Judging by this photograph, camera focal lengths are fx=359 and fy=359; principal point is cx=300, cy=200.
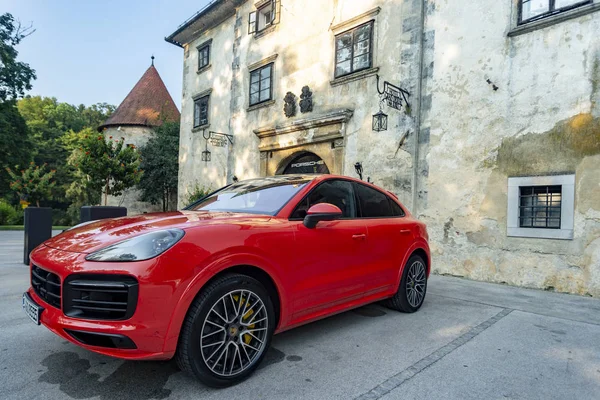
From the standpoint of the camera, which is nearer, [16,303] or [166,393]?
[166,393]

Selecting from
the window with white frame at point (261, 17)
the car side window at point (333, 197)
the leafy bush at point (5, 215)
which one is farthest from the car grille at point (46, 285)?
the leafy bush at point (5, 215)

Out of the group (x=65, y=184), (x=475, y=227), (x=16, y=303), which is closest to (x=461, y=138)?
(x=475, y=227)

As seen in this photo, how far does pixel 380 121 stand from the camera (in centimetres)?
841

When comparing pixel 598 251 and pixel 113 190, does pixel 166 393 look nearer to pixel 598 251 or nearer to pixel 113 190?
pixel 598 251

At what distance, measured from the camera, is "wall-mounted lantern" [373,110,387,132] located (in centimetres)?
839

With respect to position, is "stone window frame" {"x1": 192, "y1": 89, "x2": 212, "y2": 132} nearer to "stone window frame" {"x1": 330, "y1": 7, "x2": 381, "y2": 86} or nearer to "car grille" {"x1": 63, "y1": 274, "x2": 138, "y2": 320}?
"stone window frame" {"x1": 330, "y1": 7, "x2": 381, "y2": 86}

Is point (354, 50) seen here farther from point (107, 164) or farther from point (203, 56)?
point (107, 164)

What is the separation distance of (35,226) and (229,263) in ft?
22.9

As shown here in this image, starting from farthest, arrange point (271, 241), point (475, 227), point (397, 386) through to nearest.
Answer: point (475, 227) < point (271, 241) < point (397, 386)

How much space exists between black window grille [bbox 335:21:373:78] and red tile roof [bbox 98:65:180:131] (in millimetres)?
15834

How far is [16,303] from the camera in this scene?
4.41 m

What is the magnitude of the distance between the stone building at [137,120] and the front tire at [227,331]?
21.3 metres

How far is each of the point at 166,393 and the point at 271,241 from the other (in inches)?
48.1

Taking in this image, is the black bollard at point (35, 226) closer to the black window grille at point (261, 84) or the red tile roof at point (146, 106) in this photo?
the black window grille at point (261, 84)
